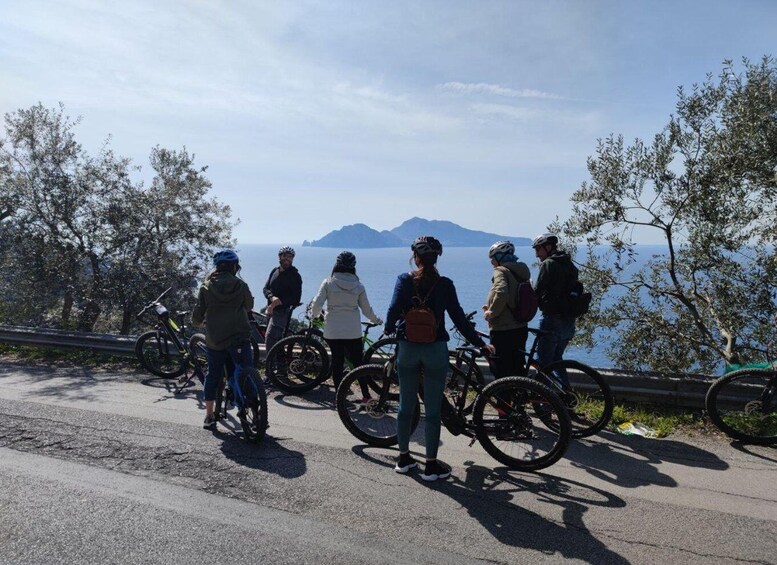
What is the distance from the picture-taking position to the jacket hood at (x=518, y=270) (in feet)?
18.5

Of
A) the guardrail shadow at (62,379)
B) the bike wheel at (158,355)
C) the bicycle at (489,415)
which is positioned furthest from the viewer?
the bike wheel at (158,355)

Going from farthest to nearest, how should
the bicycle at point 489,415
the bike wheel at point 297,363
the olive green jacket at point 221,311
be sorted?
the bike wheel at point 297,363 → the olive green jacket at point 221,311 → the bicycle at point 489,415

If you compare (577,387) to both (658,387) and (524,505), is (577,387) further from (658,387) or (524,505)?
(524,505)

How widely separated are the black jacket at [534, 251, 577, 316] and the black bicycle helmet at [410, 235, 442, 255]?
1.80 meters

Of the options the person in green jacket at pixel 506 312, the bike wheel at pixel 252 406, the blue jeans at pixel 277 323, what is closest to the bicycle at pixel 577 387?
the person in green jacket at pixel 506 312

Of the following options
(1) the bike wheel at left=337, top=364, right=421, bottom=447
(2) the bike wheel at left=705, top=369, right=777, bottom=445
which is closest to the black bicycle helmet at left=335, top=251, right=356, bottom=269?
(1) the bike wheel at left=337, top=364, right=421, bottom=447

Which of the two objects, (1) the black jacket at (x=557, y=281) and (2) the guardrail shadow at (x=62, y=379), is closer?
(1) the black jacket at (x=557, y=281)

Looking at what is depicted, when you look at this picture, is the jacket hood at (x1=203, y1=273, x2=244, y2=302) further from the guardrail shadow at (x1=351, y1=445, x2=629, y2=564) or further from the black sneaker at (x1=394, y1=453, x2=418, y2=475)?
the black sneaker at (x1=394, y1=453, x2=418, y2=475)

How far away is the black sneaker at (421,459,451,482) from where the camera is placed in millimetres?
4566

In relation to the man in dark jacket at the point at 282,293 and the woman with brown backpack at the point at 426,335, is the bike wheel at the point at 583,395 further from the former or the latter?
the man in dark jacket at the point at 282,293

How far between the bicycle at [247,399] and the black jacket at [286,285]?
2181 millimetres

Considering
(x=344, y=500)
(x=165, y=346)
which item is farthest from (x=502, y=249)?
(x=165, y=346)

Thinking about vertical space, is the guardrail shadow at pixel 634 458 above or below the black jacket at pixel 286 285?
below

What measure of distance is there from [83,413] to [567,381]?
569 centimetres
